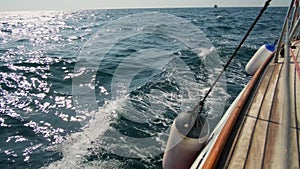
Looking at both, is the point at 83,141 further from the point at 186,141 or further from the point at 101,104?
the point at 186,141

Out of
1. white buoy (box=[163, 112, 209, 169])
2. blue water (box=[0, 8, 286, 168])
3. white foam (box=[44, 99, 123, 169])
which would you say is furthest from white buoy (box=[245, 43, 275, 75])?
white buoy (box=[163, 112, 209, 169])

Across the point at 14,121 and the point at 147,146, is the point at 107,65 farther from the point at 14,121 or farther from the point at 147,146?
the point at 147,146

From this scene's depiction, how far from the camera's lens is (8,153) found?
3842 mm

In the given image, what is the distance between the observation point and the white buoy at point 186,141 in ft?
8.09

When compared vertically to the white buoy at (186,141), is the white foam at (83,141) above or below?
below

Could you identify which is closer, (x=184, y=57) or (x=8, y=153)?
(x=8, y=153)

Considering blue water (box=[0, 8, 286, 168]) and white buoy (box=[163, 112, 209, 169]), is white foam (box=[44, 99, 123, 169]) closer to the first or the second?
blue water (box=[0, 8, 286, 168])

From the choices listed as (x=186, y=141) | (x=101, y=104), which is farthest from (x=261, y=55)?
(x=186, y=141)

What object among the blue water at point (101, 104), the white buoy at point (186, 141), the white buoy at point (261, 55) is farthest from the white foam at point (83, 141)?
the white buoy at point (261, 55)

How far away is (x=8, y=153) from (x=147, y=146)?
246 centimetres

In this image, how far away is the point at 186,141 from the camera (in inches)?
96.9

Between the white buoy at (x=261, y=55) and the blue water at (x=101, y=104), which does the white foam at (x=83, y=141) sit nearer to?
the blue water at (x=101, y=104)

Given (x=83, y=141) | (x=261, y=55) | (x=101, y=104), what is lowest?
(x=83, y=141)

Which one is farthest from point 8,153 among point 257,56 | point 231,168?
point 257,56
